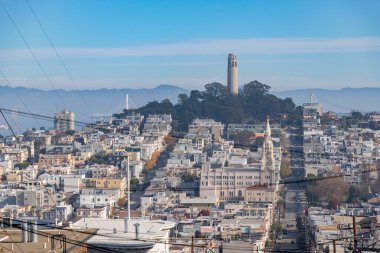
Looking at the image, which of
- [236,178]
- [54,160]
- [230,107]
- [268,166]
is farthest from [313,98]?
[236,178]

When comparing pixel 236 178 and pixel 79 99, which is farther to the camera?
pixel 79 99

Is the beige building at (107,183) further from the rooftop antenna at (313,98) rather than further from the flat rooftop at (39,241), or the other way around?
the rooftop antenna at (313,98)

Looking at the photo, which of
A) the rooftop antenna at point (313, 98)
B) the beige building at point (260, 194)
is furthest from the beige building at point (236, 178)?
the rooftop antenna at point (313, 98)

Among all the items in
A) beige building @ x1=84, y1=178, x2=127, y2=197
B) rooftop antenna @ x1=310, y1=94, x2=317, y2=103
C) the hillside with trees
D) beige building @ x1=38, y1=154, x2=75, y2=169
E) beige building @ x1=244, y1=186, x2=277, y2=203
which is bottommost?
beige building @ x1=244, y1=186, x2=277, y2=203

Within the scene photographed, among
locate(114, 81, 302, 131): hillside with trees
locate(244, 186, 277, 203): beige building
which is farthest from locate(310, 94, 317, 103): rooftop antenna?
locate(244, 186, 277, 203): beige building

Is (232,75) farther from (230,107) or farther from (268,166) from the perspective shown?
(268,166)

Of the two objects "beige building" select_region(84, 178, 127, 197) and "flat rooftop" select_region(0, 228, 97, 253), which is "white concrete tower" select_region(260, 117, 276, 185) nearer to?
"beige building" select_region(84, 178, 127, 197)
